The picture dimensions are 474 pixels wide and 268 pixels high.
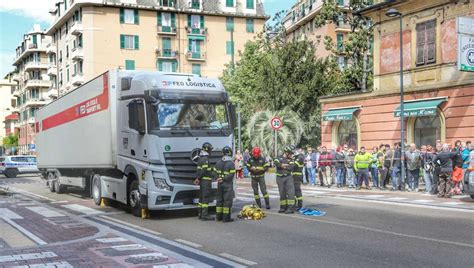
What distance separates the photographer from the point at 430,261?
25.0ft

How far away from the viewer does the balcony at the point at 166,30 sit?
5797 cm

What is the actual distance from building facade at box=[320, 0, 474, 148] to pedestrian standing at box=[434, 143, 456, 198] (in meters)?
4.93

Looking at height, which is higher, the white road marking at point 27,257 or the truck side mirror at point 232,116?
the truck side mirror at point 232,116

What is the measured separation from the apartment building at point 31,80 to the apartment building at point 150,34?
67.3 ft

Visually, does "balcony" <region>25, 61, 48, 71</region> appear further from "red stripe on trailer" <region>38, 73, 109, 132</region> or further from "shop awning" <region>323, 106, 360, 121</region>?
"red stripe on trailer" <region>38, 73, 109, 132</region>

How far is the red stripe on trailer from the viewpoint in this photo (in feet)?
47.1

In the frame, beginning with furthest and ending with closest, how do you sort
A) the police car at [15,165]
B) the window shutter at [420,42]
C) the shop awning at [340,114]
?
the police car at [15,165]
the shop awning at [340,114]
the window shutter at [420,42]

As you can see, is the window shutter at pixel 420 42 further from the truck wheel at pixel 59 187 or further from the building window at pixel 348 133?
the truck wheel at pixel 59 187

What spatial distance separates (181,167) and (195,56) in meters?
48.0

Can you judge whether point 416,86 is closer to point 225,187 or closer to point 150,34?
point 225,187

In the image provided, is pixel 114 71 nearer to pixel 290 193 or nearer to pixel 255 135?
pixel 290 193

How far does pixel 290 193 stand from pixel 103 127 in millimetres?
5443

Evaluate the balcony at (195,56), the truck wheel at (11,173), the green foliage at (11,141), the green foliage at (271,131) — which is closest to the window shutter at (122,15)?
the balcony at (195,56)

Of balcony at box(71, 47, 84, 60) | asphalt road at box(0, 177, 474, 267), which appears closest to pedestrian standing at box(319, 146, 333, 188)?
asphalt road at box(0, 177, 474, 267)
